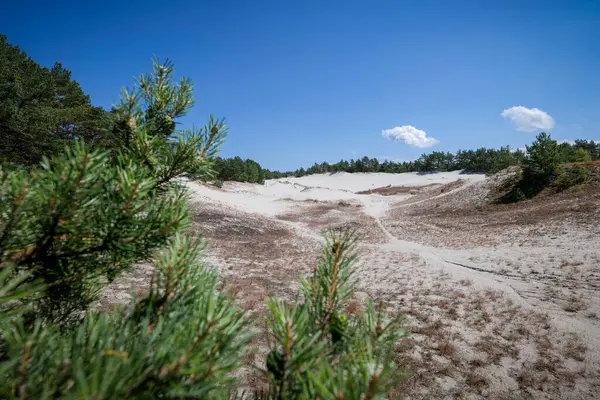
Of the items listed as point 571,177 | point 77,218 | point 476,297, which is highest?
point 571,177

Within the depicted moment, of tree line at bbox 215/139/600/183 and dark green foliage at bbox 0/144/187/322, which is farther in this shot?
tree line at bbox 215/139/600/183

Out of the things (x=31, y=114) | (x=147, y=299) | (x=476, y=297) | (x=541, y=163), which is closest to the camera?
(x=147, y=299)

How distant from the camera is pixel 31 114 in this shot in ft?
45.2

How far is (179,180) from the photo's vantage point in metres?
1.98

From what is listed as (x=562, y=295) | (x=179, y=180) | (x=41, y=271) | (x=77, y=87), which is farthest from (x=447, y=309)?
(x=77, y=87)

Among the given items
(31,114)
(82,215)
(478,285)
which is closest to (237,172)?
(31,114)

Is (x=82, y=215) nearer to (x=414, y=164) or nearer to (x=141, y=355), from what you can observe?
(x=141, y=355)

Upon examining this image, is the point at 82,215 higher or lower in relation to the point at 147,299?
higher

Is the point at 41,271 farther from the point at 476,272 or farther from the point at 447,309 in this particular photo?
the point at 476,272

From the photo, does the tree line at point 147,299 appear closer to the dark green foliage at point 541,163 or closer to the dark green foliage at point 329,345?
the dark green foliage at point 329,345

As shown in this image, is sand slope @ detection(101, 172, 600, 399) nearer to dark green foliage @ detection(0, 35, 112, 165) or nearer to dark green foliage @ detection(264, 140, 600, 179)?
dark green foliage @ detection(0, 35, 112, 165)

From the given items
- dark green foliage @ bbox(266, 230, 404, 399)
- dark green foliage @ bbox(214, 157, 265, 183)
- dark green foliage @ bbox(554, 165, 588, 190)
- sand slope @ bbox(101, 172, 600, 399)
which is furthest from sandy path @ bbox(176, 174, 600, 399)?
dark green foliage @ bbox(214, 157, 265, 183)

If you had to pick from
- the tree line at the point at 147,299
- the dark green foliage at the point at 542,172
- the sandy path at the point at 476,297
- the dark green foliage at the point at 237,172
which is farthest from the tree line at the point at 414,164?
the tree line at the point at 147,299

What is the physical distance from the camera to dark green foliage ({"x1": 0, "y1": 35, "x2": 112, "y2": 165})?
13625 mm
